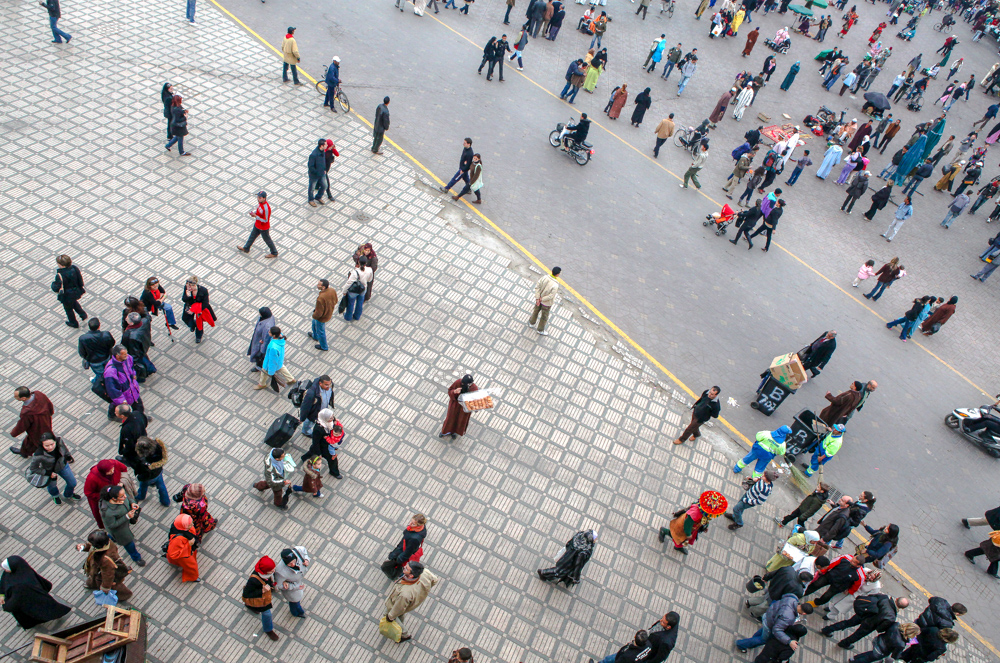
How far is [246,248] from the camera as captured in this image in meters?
12.1

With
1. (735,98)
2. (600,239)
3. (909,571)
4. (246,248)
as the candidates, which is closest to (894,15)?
(735,98)

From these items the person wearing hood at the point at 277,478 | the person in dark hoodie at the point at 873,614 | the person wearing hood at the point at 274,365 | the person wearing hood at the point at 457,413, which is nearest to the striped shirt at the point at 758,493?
the person in dark hoodie at the point at 873,614

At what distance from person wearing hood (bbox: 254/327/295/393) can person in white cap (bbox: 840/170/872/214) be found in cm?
1775

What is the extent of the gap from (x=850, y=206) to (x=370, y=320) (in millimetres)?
16341

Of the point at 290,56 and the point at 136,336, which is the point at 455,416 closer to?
the point at 136,336

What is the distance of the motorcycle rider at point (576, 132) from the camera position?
17.1 metres

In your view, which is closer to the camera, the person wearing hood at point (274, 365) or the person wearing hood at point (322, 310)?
the person wearing hood at point (274, 365)

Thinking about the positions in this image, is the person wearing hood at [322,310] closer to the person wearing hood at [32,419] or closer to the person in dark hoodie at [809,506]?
the person wearing hood at [32,419]

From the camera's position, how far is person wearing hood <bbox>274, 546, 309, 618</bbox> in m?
6.81

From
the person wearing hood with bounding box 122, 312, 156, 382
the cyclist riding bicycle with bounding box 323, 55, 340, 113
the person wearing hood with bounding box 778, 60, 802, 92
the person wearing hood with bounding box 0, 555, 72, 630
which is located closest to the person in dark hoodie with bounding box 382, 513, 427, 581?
the person wearing hood with bounding box 0, 555, 72, 630

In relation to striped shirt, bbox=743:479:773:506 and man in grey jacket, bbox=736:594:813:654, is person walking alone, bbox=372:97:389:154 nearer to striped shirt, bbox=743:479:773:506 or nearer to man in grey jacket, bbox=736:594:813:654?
striped shirt, bbox=743:479:773:506

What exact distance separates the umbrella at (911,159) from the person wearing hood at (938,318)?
26.7 ft

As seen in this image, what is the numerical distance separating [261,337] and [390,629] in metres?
4.83

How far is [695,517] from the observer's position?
882 centimetres
